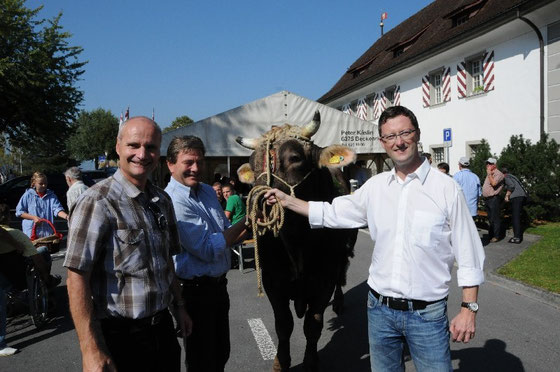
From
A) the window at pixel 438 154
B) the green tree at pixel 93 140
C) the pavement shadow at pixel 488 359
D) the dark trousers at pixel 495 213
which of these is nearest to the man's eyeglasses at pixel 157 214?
the pavement shadow at pixel 488 359

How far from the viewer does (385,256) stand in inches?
94.2

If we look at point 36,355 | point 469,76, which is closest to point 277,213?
point 36,355

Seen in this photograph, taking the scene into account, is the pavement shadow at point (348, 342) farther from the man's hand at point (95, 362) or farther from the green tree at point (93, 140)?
the green tree at point (93, 140)

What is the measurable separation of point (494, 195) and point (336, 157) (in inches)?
281

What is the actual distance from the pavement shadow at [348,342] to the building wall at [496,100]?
382 inches

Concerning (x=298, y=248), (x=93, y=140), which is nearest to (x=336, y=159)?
(x=298, y=248)

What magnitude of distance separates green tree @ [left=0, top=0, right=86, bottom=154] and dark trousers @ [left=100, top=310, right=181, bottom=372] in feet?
64.6

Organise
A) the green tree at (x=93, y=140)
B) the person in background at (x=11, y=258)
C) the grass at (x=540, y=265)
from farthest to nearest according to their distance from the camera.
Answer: the green tree at (x=93, y=140) → the grass at (x=540, y=265) → the person in background at (x=11, y=258)

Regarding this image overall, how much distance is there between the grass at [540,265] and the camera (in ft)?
20.8

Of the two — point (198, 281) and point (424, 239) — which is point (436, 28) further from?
point (198, 281)

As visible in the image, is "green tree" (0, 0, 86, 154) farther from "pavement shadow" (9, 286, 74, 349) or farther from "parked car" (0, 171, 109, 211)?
"pavement shadow" (9, 286, 74, 349)

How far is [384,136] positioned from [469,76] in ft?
52.2

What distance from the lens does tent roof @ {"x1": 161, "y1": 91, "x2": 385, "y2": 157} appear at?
11.7m

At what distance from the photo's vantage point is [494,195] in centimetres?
941
